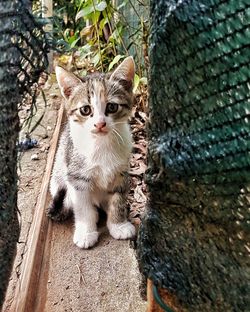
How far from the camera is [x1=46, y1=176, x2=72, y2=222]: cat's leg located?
2182 mm

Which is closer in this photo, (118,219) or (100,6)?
(118,219)

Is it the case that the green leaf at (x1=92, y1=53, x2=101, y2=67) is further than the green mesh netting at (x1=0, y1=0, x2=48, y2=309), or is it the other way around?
the green leaf at (x1=92, y1=53, x2=101, y2=67)

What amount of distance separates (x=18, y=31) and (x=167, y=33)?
0.29 meters

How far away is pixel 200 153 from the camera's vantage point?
33.9 inches

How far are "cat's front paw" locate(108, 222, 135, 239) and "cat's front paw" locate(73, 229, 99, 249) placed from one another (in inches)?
3.2

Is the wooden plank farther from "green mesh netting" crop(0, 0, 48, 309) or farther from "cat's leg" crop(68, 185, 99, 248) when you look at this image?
"green mesh netting" crop(0, 0, 48, 309)

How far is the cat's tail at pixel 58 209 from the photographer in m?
2.18

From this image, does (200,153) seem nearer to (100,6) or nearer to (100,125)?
(100,125)

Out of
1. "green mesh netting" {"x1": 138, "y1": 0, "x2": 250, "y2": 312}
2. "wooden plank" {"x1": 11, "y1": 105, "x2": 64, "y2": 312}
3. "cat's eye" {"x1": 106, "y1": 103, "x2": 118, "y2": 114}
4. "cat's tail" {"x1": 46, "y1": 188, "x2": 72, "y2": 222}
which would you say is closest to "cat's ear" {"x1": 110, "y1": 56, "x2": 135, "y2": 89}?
"cat's eye" {"x1": 106, "y1": 103, "x2": 118, "y2": 114}

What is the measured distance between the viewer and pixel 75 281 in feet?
5.69

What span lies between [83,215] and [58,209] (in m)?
0.18

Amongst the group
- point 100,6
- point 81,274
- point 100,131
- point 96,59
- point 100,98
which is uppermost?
point 100,6

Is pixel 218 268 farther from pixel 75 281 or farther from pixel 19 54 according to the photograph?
pixel 75 281

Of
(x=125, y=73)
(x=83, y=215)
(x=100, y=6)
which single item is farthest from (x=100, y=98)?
(x=100, y=6)
